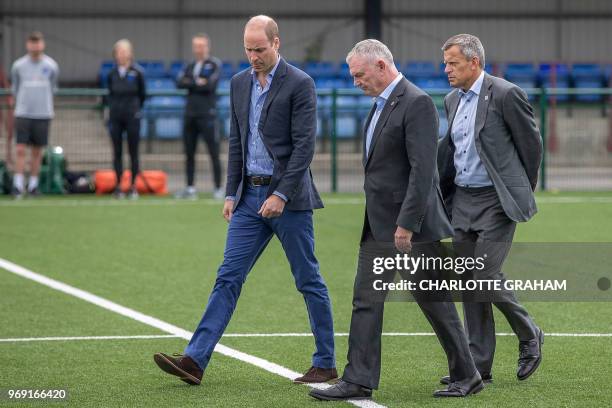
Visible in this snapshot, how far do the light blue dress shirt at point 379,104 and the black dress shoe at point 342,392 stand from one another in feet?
3.94

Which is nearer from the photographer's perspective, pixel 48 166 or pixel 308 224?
pixel 308 224

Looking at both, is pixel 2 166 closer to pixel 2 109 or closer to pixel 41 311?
pixel 2 109

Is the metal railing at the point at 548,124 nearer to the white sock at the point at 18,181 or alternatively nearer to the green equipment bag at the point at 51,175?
the green equipment bag at the point at 51,175

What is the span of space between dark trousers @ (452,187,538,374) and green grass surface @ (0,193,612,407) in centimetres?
25

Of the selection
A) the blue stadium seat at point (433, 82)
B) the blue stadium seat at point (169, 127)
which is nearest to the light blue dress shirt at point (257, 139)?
the blue stadium seat at point (169, 127)

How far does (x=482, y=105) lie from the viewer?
24.7 feet

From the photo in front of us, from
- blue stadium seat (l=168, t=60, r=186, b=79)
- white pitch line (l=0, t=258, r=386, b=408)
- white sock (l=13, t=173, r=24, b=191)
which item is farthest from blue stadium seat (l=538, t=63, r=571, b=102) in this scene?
white pitch line (l=0, t=258, r=386, b=408)

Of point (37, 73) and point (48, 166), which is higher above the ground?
point (37, 73)

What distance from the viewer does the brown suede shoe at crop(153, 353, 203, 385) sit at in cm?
722

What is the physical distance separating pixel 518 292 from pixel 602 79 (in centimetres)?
2322

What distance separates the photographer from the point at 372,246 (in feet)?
23.1

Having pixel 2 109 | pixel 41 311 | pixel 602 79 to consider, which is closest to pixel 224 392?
pixel 41 311

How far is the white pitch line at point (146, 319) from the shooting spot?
7738 millimetres

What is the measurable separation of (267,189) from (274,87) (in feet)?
1.84
